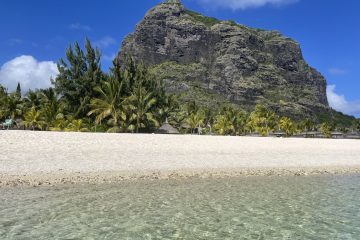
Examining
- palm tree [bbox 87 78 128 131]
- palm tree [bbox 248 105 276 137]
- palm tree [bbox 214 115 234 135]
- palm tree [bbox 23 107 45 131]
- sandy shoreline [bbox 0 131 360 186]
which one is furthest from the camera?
palm tree [bbox 248 105 276 137]

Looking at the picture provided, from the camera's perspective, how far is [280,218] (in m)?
12.3

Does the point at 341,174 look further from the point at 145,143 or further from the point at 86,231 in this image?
the point at 86,231

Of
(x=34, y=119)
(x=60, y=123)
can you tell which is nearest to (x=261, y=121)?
(x=34, y=119)

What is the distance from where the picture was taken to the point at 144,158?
1037 inches

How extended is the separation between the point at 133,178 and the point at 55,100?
3718 cm

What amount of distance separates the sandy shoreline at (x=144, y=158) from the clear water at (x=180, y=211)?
3.13 metres

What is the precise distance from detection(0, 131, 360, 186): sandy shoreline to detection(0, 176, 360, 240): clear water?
3132 mm

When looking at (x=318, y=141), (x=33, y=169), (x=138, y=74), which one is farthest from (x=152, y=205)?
(x=138, y=74)

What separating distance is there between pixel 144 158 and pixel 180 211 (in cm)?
1333

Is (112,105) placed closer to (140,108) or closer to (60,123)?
(140,108)

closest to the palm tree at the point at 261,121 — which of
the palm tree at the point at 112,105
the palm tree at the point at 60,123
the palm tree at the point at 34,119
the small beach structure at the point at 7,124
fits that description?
the palm tree at the point at 112,105

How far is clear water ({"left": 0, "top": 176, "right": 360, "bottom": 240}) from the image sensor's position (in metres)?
10.4

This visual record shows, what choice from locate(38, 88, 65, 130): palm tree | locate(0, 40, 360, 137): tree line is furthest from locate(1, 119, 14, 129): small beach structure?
locate(38, 88, 65, 130): palm tree

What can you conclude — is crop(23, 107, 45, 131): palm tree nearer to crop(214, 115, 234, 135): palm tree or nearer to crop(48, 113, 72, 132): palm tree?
crop(48, 113, 72, 132): palm tree
